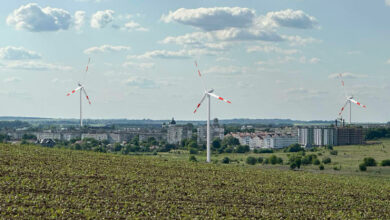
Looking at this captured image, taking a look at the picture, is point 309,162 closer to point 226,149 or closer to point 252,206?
point 226,149

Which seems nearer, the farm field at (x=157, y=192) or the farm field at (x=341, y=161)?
the farm field at (x=157, y=192)

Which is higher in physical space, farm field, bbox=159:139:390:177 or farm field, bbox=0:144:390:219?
farm field, bbox=0:144:390:219

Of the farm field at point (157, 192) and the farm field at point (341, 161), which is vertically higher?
the farm field at point (157, 192)

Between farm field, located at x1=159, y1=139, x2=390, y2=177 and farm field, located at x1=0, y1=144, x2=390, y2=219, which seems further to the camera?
farm field, located at x1=159, y1=139, x2=390, y2=177

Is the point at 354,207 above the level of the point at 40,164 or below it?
below

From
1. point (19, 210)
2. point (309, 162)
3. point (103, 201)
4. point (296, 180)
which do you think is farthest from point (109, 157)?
point (309, 162)

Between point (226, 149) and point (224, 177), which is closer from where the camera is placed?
point (224, 177)

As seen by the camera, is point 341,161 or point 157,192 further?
point 341,161

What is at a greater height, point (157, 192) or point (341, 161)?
point (157, 192)
